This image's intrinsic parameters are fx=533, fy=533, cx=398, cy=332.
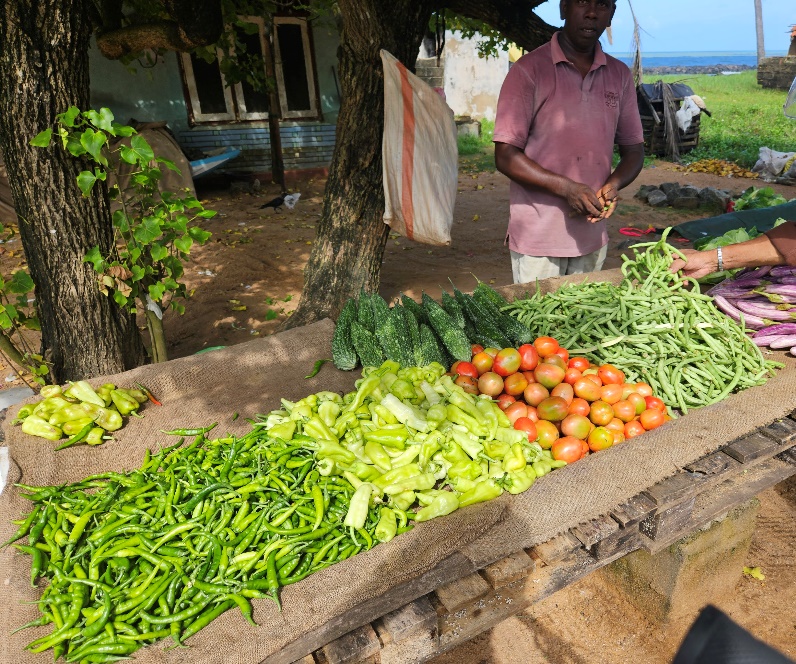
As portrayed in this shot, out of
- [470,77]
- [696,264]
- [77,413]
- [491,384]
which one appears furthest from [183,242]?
[470,77]

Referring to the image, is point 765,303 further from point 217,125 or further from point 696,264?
point 217,125

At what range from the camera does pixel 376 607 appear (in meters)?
1.83

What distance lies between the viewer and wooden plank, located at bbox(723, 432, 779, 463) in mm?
2504

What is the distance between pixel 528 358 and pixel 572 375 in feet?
0.81

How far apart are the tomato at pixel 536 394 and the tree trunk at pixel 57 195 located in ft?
9.29

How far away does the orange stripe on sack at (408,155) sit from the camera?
179 inches

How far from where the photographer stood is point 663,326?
3.05 m

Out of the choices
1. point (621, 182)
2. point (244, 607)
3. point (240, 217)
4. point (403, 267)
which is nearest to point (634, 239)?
point (403, 267)

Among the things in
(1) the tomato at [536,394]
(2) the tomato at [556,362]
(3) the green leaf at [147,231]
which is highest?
(3) the green leaf at [147,231]

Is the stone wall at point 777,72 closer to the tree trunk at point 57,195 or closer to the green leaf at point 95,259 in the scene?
the tree trunk at point 57,195

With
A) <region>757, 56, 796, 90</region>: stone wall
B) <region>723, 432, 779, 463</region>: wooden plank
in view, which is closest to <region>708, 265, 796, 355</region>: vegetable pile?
<region>723, 432, 779, 463</region>: wooden plank

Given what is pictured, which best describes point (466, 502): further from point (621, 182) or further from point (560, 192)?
point (621, 182)

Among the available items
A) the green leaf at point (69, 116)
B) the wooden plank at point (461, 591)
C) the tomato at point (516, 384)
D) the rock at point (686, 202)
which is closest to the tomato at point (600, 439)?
the tomato at point (516, 384)

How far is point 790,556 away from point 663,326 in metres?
1.72
